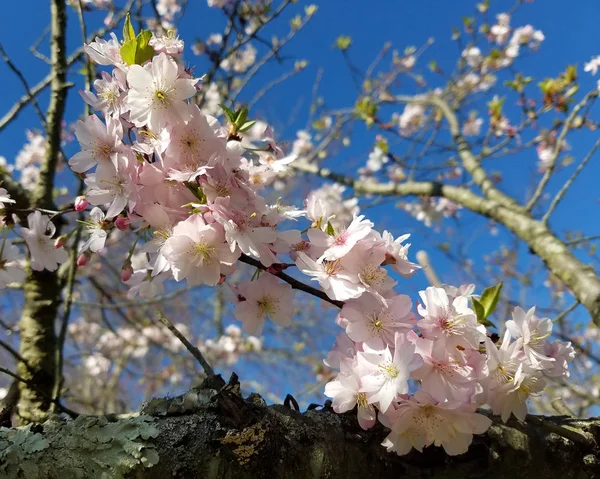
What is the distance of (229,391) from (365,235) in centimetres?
36

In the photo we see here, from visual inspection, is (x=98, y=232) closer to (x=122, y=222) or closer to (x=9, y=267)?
(x=122, y=222)

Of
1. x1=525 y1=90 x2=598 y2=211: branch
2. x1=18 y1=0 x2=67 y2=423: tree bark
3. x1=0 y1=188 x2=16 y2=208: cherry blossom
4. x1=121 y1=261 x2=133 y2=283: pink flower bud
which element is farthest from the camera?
x1=525 y1=90 x2=598 y2=211: branch

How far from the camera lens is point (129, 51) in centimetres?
90

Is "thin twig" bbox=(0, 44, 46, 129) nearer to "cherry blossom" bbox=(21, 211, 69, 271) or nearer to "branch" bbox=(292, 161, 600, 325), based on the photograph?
"cherry blossom" bbox=(21, 211, 69, 271)

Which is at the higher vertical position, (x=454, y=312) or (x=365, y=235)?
(x=365, y=235)

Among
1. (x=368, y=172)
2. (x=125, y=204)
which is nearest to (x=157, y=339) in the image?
(x=368, y=172)

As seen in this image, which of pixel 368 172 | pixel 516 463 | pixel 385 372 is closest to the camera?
pixel 385 372

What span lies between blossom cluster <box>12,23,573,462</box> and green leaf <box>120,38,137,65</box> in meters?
0.03

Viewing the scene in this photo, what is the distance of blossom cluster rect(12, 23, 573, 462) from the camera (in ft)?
2.49

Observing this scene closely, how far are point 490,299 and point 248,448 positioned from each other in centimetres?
→ 57

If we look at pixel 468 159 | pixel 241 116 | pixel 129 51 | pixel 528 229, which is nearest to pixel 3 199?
pixel 129 51

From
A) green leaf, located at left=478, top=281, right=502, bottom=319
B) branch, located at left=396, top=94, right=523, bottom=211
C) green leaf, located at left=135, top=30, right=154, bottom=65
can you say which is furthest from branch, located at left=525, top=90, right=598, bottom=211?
green leaf, located at left=135, top=30, right=154, bottom=65

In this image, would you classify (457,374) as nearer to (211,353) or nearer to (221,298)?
(211,353)

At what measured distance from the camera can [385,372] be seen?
2.47 feet
